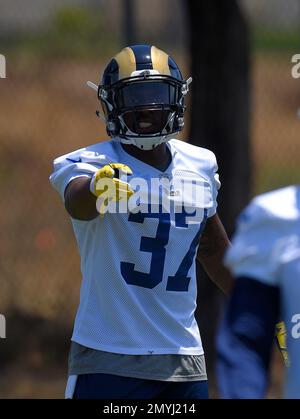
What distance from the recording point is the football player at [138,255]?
4.08 metres

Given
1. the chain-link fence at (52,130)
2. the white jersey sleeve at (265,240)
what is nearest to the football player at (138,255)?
the white jersey sleeve at (265,240)

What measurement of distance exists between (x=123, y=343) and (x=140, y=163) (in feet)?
2.04

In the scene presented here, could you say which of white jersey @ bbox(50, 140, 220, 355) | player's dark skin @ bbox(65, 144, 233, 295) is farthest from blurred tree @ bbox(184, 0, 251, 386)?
white jersey @ bbox(50, 140, 220, 355)

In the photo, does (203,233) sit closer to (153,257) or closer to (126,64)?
(153,257)

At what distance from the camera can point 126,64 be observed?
427 cm

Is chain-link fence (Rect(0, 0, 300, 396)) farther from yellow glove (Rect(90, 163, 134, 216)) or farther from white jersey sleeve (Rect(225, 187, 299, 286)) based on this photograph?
white jersey sleeve (Rect(225, 187, 299, 286))

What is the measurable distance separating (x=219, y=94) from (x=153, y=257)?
343 centimetres

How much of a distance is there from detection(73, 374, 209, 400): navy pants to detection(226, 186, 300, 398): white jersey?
3.51ft

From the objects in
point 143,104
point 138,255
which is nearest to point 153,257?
point 138,255

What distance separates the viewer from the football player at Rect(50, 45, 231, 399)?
13.4ft

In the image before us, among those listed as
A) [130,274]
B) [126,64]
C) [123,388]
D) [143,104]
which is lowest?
[123,388]

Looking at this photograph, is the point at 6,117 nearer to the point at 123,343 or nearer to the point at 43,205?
the point at 43,205

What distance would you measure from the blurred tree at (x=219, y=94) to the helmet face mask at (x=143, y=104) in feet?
10.2
